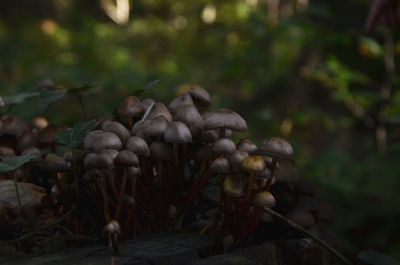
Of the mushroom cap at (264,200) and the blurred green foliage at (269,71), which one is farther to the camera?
the blurred green foliage at (269,71)

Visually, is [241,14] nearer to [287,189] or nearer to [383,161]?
[383,161]

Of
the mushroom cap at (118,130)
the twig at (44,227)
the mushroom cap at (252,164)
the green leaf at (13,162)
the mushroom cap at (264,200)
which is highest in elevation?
the mushroom cap at (118,130)

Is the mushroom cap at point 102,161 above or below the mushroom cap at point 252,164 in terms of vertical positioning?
above

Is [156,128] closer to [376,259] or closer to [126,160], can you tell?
[126,160]

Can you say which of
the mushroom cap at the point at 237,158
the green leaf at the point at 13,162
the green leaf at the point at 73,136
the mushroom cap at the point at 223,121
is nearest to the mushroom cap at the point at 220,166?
the mushroom cap at the point at 237,158

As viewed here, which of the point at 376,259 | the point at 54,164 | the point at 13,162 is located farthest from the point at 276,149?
the point at 13,162

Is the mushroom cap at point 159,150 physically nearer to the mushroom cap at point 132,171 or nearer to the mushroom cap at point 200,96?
the mushroom cap at point 132,171

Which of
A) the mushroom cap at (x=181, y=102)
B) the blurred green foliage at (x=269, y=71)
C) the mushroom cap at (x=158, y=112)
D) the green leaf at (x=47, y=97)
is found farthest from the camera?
the blurred green foliage at (x=269, y=71)
